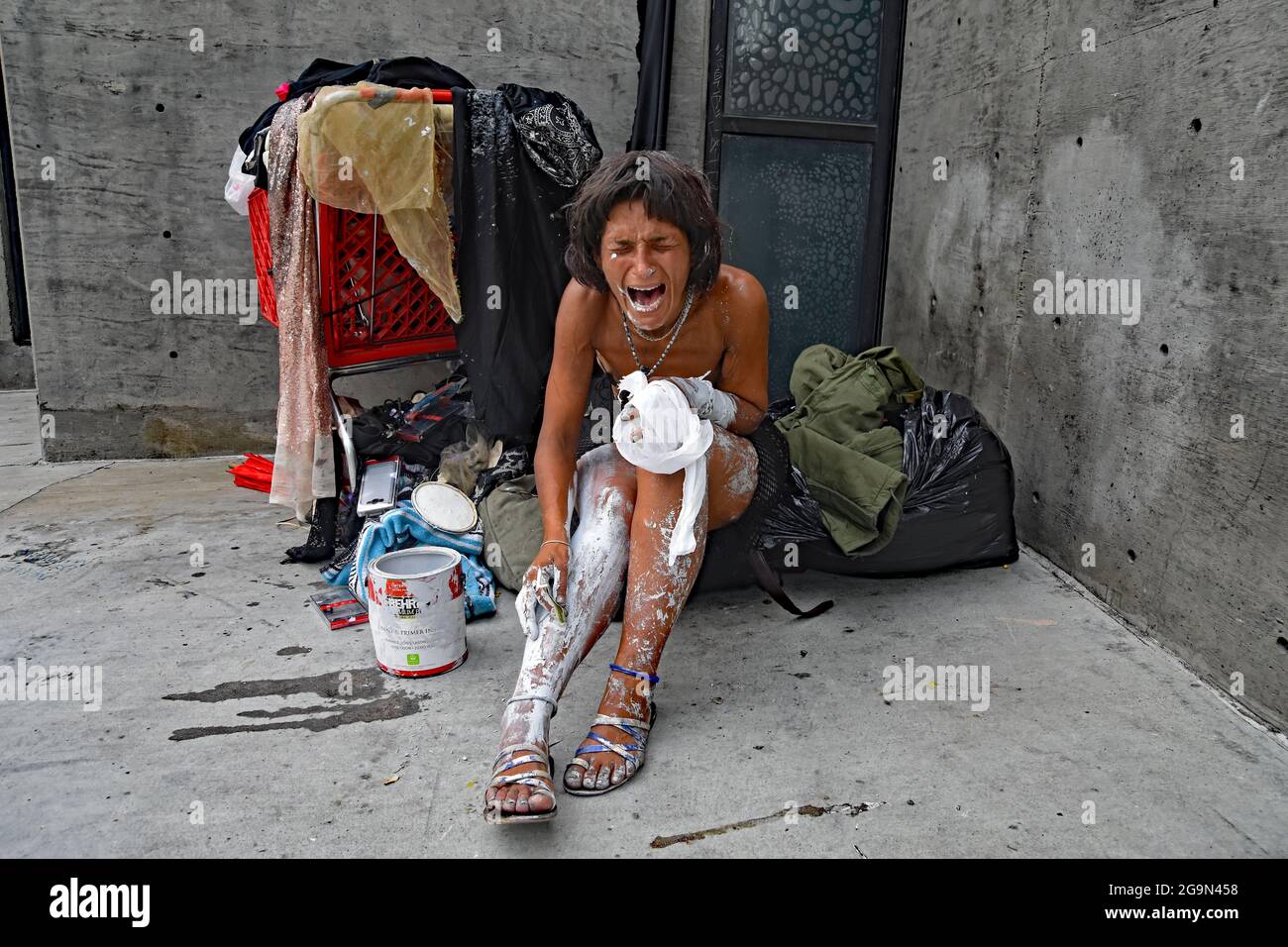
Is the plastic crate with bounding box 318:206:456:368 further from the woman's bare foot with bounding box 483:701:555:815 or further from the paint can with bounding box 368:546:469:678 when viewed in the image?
the woman's bare foot with bounding box 483:701:555:815

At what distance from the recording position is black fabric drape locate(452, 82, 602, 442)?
304cm

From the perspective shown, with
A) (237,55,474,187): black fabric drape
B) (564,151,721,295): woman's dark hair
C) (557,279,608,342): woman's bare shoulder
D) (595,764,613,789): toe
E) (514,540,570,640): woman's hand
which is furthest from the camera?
(237,55,474,187): black fabric drape

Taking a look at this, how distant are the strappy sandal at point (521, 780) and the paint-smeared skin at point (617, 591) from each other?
0.11ft

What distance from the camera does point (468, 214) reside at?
309 centimetres

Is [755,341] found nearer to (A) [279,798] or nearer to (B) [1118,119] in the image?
(B) [1118,119]

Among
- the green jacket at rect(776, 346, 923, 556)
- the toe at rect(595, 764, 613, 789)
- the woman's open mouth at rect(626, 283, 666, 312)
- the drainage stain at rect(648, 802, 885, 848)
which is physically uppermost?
the woman's open mouth at rect(626, 283, 666, 312)

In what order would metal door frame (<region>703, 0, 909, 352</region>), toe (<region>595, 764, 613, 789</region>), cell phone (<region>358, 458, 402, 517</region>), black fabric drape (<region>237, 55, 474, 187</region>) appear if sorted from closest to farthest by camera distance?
toe (<region>595, 764, 613, 789</region>) < black fabric drape (<region>237, 55, 474, 187</region>) < cell phone (<region>358, 458, 402, 517</region>) < metal door frame (<region>703, 0, 909, 352</region>)

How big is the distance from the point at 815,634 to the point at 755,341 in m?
0.90

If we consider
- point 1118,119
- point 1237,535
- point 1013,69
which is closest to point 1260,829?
point 1237,535

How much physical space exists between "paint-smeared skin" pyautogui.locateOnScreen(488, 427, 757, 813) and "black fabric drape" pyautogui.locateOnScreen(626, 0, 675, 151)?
2.31 m

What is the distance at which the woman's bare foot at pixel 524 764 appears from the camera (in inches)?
71.8

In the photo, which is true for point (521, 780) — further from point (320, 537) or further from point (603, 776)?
point (320, 537)

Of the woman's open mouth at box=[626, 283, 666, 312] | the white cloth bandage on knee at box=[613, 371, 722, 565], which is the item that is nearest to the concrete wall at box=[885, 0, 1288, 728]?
the white cloth bandage on knee at box=[613, 371, 722, 565]

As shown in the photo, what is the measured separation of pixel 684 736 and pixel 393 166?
200 centimetres
